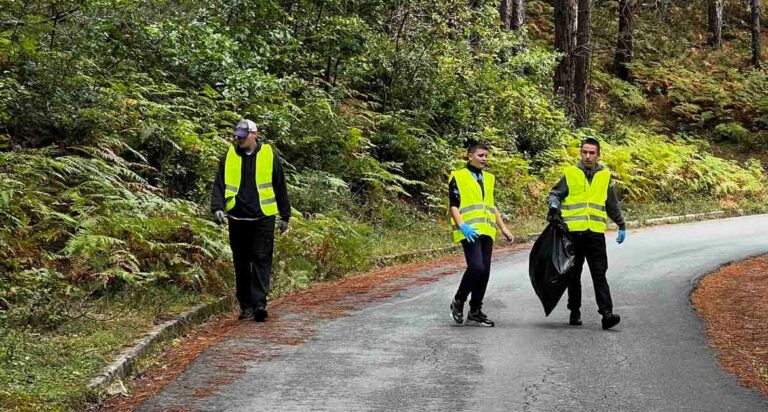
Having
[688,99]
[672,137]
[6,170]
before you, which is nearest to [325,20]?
[6,170]

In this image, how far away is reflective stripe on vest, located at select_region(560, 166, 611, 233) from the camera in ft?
32.9

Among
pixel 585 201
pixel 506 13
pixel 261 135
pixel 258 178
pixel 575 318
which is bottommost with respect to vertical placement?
pixel 575 318

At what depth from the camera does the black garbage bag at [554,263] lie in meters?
10.1

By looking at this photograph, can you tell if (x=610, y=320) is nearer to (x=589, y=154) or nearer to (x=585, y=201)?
(x=585, y=201)

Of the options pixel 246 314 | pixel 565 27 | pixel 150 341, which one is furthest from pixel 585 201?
pixel 565 27

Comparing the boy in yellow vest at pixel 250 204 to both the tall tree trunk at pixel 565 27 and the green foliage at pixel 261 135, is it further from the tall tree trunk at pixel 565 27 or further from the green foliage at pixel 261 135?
the tall tree trunk at pixel 565 27

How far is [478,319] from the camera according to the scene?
1003 centimetres

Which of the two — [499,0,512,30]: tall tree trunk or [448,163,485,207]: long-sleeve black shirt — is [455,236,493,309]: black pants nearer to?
[448,163,485,207]: long-sleeve black shirt

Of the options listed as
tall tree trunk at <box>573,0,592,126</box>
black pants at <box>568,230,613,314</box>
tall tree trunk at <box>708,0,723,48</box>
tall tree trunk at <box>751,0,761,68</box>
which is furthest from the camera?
tall tree trunk at <box>708,0,723,48</box>

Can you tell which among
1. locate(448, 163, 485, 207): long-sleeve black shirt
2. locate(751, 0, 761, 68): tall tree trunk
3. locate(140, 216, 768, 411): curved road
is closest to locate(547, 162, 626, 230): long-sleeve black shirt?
locate(448, 163, 485, 207): long-sleeve black shirt

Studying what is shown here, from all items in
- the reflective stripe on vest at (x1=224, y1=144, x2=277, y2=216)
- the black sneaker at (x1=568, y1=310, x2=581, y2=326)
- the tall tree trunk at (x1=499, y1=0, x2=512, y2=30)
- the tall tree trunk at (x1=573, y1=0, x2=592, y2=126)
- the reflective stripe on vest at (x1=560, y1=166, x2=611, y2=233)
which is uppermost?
the tall tree trunk at (x1=499, y1=0, x2=512, y2=30)

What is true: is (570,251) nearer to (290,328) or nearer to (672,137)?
(290,328)

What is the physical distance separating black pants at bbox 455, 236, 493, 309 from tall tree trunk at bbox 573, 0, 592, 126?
1976 cm

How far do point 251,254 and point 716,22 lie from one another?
1503 inches
